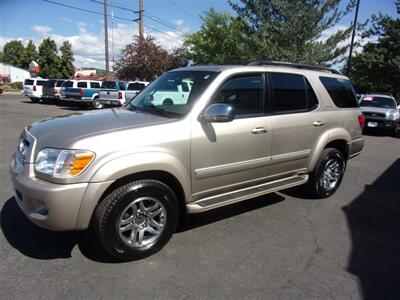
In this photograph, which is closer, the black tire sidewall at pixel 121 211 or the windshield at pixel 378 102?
the black tire sidewall at pixel 121 211

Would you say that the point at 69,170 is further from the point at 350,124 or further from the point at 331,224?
the point at 350,124

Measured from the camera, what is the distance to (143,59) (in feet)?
94.7

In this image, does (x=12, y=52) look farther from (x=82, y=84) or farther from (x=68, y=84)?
(x=82, y=84)

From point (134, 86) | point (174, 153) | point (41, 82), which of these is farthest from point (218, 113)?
point (41, 82)

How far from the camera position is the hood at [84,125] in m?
3.16

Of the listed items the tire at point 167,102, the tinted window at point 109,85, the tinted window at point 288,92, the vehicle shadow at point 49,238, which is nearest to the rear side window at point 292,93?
the tinted window at point 288,92

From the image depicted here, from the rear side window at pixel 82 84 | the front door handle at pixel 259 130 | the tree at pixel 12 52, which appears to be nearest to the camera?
the front door handle at pixel 259 130

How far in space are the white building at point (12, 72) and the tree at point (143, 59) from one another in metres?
53.5

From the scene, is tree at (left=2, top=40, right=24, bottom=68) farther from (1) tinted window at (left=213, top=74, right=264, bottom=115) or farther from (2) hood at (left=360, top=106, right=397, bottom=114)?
(1) tinted window at (left=213, top=74, right=264, bottom=115)

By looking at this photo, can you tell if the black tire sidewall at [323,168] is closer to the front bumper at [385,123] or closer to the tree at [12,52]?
the front bumper at [385,123]

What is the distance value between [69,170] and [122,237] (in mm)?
831

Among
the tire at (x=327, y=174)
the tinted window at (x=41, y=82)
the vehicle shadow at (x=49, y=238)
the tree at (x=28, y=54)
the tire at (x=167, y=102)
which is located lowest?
the vehicle shadow at (x=49, y=238)

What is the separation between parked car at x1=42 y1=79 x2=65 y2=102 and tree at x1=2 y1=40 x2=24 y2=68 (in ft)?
245

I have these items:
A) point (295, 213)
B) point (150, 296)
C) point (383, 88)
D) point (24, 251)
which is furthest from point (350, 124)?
point (383, 88)
